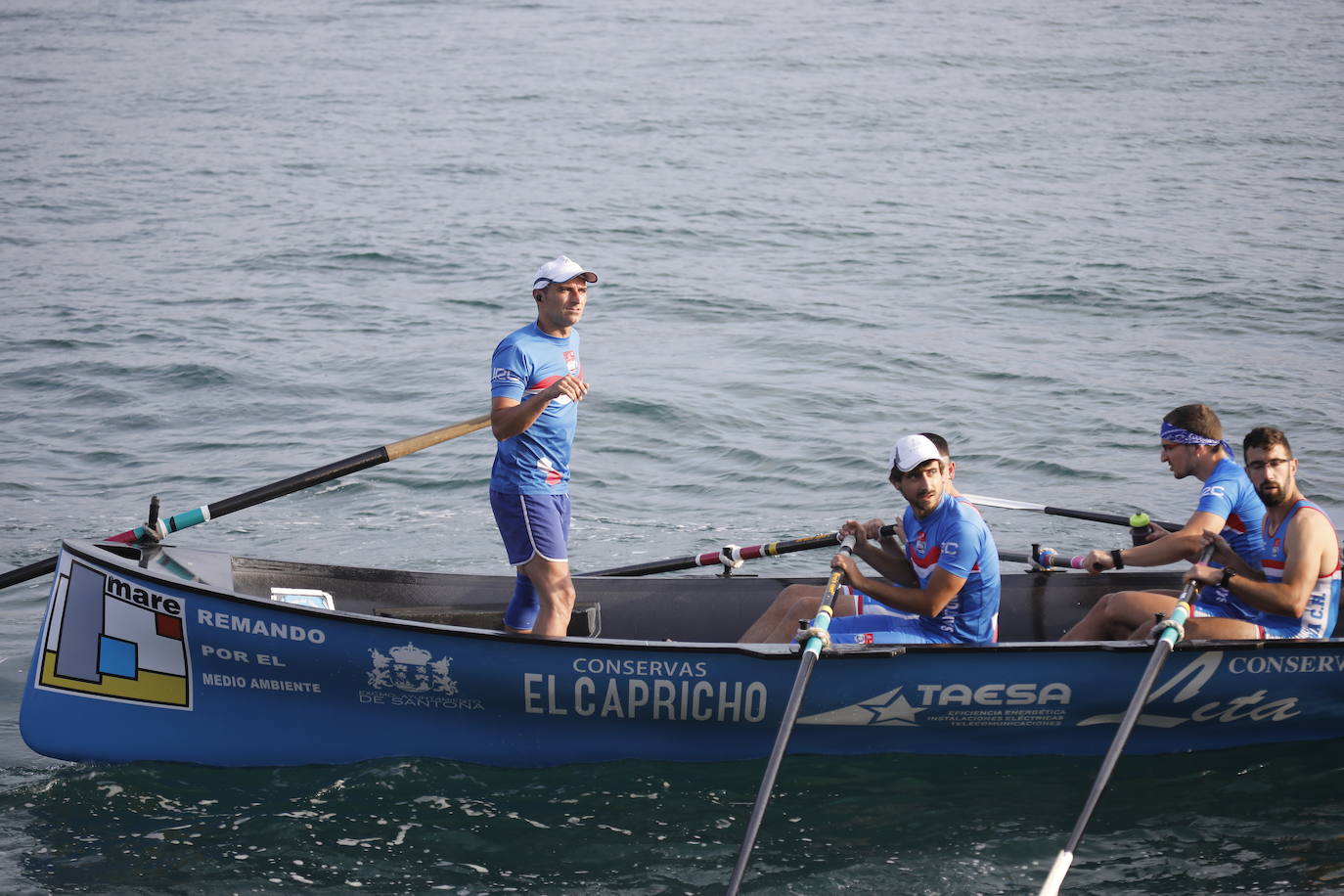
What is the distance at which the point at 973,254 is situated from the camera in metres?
19.0

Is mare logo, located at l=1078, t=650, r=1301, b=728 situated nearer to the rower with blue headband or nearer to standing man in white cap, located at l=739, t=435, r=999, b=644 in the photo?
the rower with blue headband

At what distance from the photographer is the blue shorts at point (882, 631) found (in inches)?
259

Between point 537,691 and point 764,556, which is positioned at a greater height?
point 764,556

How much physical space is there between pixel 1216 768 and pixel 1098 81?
2389cm

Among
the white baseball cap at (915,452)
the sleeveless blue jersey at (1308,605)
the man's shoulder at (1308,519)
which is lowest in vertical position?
the sleeveless blue jersey at (1308,605)

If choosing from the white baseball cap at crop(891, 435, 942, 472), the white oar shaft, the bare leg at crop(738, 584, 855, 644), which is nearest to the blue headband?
the white baseball cap at crop(891, 435, 942, 472)

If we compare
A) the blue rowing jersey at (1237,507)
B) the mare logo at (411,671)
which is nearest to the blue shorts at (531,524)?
the mare logo at (411,671)

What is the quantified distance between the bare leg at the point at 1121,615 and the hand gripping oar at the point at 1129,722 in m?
0.34

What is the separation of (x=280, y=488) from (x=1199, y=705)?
15.4ft

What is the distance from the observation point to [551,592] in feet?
22.2

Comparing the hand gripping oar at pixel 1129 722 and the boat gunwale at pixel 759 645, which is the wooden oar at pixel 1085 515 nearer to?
the hand gripping oar at pixel 1129 722

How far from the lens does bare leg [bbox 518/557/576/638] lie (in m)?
6.73

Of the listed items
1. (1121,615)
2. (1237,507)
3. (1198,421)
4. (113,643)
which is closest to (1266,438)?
(1198,421)

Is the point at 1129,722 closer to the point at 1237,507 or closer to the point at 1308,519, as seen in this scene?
the point at 1308,519
